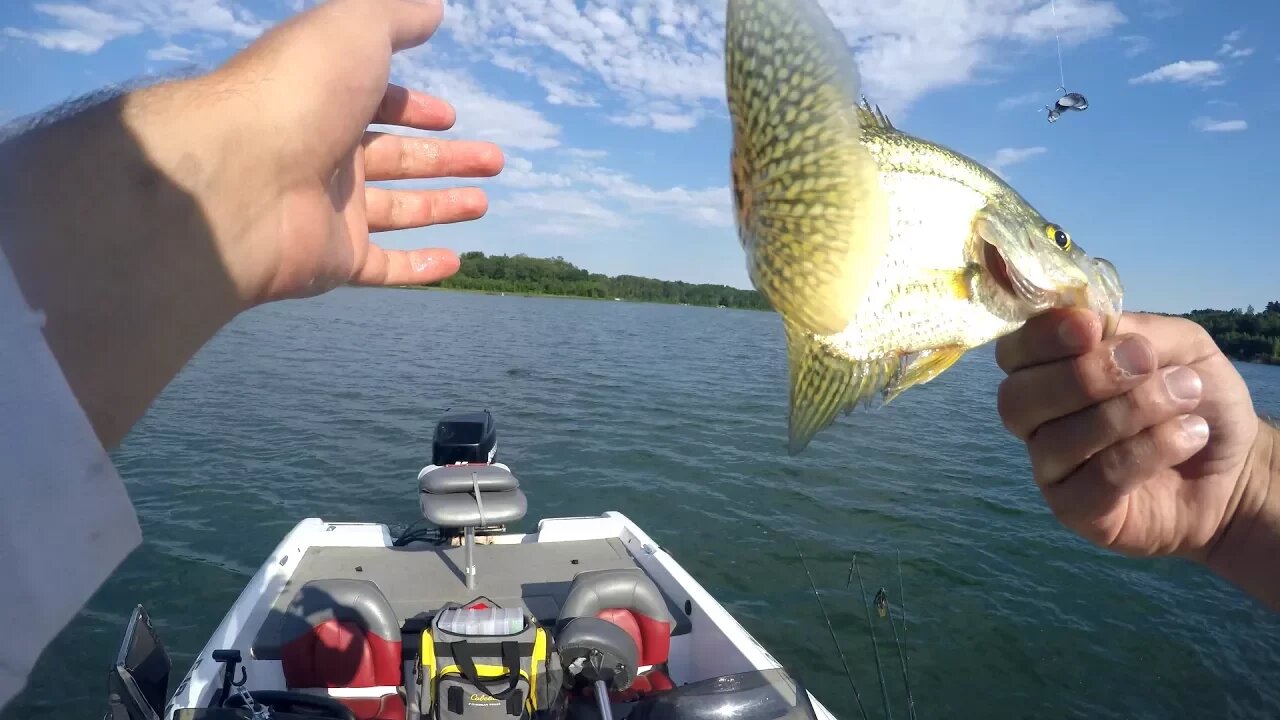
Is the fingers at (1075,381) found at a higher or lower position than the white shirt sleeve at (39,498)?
higher

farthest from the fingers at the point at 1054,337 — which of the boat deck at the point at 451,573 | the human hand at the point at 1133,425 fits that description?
the boat deck at the point at 451,573

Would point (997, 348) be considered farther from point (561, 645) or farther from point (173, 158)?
point (561, 645)

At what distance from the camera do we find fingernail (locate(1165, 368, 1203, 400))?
179 centimetres

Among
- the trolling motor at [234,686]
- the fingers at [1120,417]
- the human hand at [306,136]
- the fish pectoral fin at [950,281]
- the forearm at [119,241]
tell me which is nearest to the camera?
the forearm at [119,241]

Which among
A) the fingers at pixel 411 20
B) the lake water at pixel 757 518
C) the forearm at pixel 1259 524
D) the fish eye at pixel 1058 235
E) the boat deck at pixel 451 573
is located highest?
the fingers at pixel 411 20

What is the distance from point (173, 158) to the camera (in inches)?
65.2

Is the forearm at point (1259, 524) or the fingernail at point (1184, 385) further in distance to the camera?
→ the forearm at point (1259, 524)

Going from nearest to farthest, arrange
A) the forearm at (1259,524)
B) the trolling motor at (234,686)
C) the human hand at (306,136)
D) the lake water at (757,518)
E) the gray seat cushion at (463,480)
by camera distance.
A: 1. the human hand at (306,136)
2. the forearm at (1259,524)
3. the trolling motor at (234,686)
4. the gray seat cushion at (463,480)
5. the lake water at (757,518)

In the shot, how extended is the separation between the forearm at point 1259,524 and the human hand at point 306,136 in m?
3.12

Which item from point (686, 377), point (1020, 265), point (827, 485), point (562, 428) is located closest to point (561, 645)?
point (1020, 265)

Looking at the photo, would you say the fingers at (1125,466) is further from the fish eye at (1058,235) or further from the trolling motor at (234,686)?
the trolling motor at (234,686)

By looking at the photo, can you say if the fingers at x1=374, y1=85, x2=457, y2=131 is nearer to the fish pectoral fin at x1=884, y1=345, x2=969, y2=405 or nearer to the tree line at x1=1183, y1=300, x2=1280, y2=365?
the fish pectoral fin at x1=884, y1=345, x2=969, y2=405

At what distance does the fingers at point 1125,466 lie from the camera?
182 centimetres

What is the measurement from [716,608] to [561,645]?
69.1 inches
